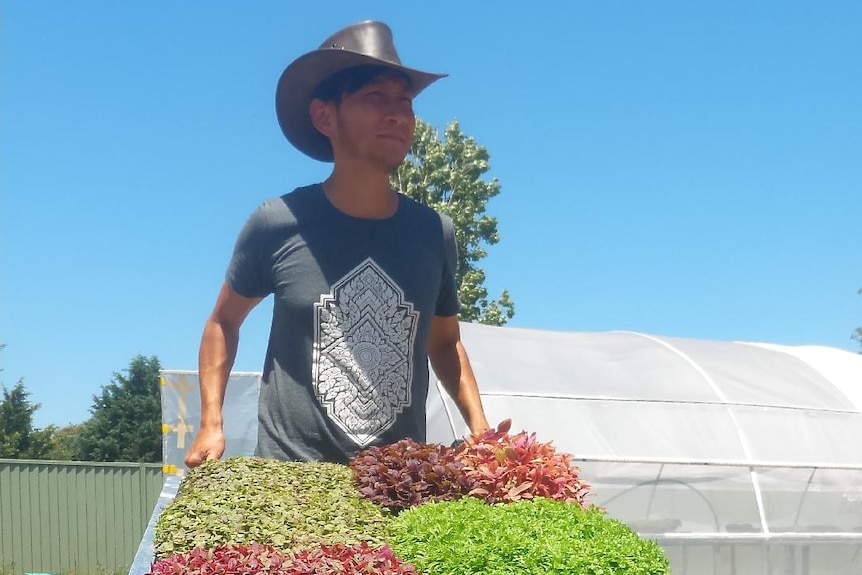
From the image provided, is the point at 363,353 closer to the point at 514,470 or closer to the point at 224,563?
the point at 514,470

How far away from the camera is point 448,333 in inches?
190

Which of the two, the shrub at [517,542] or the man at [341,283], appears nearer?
the shrub at [517,542]

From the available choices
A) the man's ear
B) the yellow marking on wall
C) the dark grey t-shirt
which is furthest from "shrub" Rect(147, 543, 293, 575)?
the yellow marking on wall

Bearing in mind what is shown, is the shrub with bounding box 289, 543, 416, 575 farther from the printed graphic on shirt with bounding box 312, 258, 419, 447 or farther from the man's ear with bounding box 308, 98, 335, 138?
the man's ear with bounding box 308, 98, 335, 138

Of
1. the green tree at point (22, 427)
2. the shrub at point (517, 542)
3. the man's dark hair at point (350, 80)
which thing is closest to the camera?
the shrub at point (517, 542)

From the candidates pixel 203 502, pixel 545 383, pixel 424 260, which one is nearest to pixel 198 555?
pixel 203 502

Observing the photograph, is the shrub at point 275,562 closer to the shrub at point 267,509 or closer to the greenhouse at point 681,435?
the shrub at point 267,509

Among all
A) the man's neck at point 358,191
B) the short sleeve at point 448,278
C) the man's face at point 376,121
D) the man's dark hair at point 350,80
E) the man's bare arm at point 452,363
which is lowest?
the man's bare arm at point 452,363

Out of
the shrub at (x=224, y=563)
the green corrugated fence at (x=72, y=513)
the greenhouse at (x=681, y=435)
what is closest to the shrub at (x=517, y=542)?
the shrub at (x=224, y=563)

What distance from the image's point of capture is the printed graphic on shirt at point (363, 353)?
4277 mm

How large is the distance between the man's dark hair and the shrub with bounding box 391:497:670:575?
1.82m

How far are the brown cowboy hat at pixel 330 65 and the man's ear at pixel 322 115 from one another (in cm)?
5

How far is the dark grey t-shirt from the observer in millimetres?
4289

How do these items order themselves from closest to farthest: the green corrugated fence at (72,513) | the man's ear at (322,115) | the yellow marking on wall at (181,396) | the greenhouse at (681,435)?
the man's ear at (322,115), the greenhouse at (681,435), the yellow marking on wall at (181,396), the green corrugated fence at (72,513)
